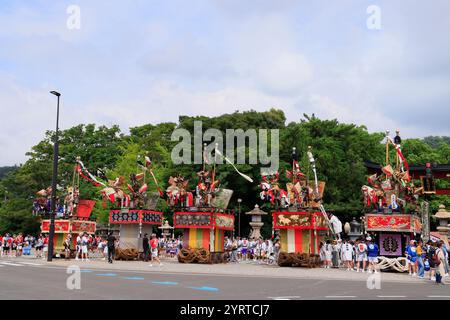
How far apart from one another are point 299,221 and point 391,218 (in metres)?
5.53

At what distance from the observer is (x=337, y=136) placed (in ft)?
186

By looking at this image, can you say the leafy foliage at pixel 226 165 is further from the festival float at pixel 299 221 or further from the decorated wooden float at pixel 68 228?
the decorated wooden float at pixel 68 228

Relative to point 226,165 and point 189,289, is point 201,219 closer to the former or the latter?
point 189,289

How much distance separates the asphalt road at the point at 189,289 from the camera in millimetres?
14688

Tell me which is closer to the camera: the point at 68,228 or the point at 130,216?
the point at 130,216

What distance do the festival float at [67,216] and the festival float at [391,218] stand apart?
20.8 m

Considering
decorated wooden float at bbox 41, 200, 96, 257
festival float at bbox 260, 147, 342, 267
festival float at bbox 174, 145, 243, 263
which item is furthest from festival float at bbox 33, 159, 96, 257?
festival float at bbox 260, 147, 342, 267

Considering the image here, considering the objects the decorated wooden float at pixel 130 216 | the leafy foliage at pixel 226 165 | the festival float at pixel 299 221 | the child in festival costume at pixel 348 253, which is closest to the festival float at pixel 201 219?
the decorated wooden float at pixel 130 216

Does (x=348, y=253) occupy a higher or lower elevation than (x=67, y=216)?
lower

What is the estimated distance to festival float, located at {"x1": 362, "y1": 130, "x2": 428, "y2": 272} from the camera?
29.0 m

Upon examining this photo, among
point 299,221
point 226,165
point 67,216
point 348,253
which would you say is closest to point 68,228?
point 67,216

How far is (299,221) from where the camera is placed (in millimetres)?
31359
